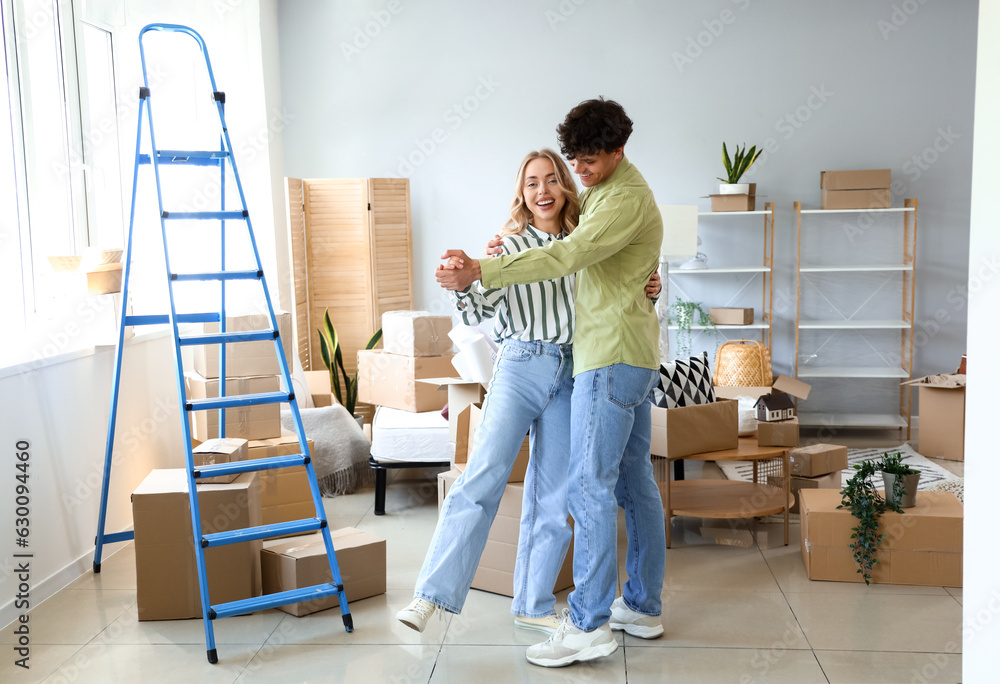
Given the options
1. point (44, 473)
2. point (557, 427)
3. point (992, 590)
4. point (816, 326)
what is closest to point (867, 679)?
point (992, 590)

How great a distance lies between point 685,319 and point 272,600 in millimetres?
3555

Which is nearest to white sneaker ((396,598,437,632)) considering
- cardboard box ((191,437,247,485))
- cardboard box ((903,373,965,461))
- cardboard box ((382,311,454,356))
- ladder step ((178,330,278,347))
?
cardboard box ((191,437,247,485))

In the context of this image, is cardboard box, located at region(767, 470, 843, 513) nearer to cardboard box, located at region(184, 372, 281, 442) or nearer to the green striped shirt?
the green striped shirt

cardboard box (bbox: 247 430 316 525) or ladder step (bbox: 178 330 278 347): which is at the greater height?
ladder step (bbox: 178 330 278 347)

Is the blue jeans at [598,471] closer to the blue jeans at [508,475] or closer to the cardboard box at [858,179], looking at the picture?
the blue jeans at [508,475]

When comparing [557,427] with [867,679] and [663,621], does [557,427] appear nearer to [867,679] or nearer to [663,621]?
[663,621]

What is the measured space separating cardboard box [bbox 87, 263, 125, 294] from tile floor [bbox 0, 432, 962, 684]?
1.05 m

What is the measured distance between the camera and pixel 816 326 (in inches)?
211

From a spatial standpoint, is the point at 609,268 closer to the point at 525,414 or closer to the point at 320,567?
the point at 525,414

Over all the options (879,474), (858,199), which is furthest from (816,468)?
(858,199)

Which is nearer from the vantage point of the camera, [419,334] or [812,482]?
[812,482]

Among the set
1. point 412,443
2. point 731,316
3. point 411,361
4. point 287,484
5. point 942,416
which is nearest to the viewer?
point 287,484

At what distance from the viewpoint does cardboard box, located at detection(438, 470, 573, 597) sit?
2.87 m

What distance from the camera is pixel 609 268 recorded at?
2.35m
